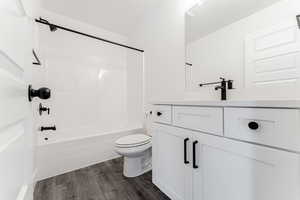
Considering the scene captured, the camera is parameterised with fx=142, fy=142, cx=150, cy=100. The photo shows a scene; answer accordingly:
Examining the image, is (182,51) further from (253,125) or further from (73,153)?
(73,153)

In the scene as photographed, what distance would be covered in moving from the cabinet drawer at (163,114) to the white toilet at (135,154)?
425mm

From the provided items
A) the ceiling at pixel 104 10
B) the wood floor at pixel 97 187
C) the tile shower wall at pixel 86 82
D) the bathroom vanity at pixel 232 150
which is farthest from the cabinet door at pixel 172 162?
the ceiling at pixel 104 10

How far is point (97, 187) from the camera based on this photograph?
4.89 feet

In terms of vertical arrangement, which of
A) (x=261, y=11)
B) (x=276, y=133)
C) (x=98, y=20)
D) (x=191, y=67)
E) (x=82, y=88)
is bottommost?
(x=276, y=133)

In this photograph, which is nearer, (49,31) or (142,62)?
(49,31)

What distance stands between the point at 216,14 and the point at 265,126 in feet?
4.16

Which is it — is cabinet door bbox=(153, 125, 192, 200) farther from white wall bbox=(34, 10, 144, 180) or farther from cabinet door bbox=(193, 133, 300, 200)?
white wall bbox=(34, 10, 144, 180)

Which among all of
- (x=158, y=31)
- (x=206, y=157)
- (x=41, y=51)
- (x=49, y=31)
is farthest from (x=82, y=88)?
(x=206, y=157)

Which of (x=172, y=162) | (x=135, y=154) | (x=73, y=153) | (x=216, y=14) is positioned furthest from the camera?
(x=73, y=153)

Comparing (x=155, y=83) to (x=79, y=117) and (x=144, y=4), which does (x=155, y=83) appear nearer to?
(x=144, y=4)

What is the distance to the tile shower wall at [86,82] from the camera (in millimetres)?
2078

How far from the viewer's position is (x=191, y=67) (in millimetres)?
1651

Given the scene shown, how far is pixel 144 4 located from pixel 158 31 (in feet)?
1.46

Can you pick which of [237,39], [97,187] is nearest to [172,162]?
[97,187]
